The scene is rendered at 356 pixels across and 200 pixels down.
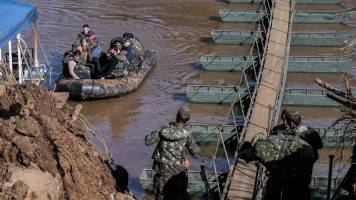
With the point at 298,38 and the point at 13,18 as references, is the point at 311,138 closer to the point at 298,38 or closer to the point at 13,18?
the point at 13,18

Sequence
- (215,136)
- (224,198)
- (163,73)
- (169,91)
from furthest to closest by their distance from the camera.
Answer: (163,73), (169,91), (215,136), (224,198)

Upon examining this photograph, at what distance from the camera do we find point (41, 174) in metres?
6.80

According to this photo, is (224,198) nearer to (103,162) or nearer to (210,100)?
(103,162)

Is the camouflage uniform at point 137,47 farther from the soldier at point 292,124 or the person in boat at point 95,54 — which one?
the soldier at point 292,124

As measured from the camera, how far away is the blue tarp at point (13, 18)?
12117mm

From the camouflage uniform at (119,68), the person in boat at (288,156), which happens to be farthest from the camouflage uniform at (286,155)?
the camouflage uniform at (119,68)

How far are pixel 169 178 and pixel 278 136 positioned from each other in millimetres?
1537

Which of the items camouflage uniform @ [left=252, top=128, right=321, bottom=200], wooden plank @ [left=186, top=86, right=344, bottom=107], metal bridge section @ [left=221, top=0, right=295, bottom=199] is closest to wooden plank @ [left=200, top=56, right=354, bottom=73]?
metal bridge section @ [left=221, top=0, right=295, bottom=199]

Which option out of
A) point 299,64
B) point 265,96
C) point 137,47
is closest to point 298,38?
point 299,64

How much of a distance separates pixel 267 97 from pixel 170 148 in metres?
5.92

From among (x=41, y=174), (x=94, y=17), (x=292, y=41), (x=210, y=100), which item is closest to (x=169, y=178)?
(x=41, y=174)

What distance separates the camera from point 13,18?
12930 millimetres

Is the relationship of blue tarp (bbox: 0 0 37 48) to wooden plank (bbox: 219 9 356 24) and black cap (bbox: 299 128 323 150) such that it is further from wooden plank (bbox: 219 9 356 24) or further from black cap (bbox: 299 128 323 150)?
wooden plank (bbox: 219 9 356 24)

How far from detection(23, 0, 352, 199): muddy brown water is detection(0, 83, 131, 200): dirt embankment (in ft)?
9.76
